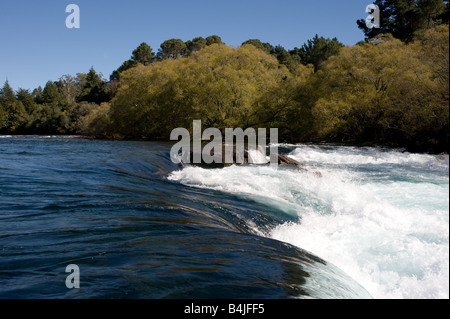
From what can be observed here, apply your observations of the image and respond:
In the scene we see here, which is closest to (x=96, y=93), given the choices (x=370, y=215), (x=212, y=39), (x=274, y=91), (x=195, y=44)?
(x=195, y=44)

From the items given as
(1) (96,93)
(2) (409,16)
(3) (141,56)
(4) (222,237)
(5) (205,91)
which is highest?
(3) (141,56)

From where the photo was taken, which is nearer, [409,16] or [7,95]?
[409,16]

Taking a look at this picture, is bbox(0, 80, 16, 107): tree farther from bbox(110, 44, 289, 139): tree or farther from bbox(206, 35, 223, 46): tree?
bbox(110, 44, 289, 139): tree

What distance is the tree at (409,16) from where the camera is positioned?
29872 millimetres

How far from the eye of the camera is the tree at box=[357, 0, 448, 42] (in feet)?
98.0

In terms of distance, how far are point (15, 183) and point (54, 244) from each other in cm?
494

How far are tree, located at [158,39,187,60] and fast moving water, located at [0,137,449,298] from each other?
82.6 metres

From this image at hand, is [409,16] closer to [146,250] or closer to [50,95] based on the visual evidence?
[146,250]

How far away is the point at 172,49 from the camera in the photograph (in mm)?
87875

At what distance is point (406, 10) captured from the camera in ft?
100

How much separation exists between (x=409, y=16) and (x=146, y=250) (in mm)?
36339

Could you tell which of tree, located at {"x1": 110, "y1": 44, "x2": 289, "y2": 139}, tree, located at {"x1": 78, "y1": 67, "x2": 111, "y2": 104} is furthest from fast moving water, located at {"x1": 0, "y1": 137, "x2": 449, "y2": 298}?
tree, located at {"x1": 78, "y1": 67, "x2": 111, "y2": 104}

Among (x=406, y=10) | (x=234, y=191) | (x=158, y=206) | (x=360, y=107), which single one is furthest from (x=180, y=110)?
(x=158, y=206)
